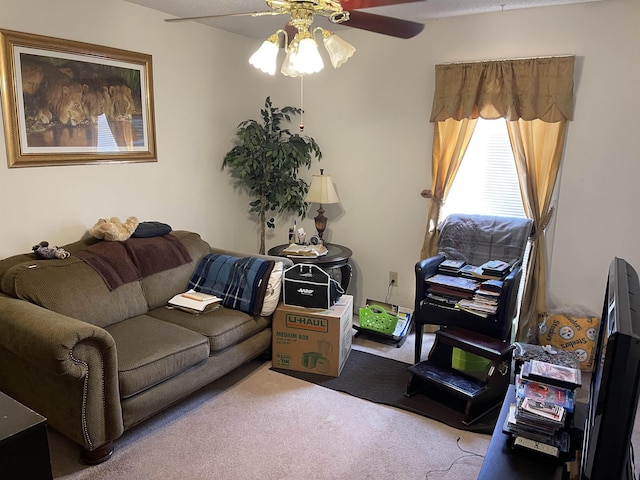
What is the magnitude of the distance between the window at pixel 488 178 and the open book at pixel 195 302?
1.85 meters

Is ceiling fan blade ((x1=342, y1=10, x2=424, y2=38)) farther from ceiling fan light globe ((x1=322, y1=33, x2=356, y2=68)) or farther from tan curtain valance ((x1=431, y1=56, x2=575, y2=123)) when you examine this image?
tan curtain valance ((x1=431, y1=56, x2=575, y2=123))

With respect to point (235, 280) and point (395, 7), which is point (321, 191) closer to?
point (235, 280)

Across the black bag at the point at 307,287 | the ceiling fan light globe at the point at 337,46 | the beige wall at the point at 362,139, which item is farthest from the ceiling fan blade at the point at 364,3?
the beige wall at the point at 362,139

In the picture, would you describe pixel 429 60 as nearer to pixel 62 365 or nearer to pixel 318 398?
pixel 318 398

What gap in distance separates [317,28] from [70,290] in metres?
1.84

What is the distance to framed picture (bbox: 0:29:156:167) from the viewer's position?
8.73 ft

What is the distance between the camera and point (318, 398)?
9.21 ft

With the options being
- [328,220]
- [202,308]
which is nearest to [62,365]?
[202,308]

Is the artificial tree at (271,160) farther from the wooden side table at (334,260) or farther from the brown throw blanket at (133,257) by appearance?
the brown throw blanket at (133,257)

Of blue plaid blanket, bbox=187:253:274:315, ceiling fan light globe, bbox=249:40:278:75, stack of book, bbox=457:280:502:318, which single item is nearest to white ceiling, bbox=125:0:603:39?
ceiling fan light globe, bbox=249:40:278:75

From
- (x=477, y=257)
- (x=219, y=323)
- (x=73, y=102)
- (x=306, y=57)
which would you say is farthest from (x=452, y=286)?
(x=73, y=102)

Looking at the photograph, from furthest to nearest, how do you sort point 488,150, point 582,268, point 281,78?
point 281,78 < point 488,150 < point 582,268

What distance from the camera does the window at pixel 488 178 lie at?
347 cm

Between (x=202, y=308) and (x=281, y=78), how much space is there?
2.27 metres
